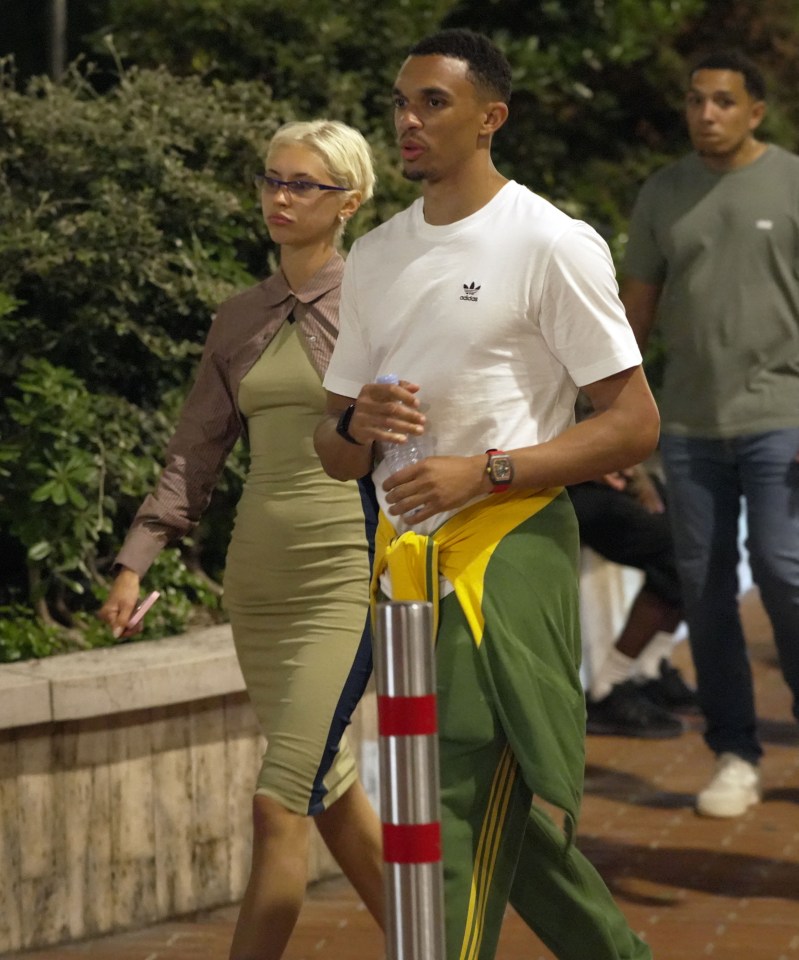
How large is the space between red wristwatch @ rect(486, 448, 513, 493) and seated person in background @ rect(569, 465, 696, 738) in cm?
380

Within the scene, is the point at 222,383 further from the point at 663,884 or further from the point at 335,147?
the point at 663,884

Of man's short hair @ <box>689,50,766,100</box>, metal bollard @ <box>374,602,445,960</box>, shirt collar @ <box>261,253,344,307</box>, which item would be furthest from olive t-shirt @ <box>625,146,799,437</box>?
metal bollard @ <box>374,602,445,960</box>

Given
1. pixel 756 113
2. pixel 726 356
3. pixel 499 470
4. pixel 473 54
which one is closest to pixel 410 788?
pixel 499 470

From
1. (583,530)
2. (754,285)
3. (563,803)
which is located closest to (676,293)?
(754,285)

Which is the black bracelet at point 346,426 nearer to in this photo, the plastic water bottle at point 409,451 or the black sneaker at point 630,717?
the plastic water bottle at point 409,451

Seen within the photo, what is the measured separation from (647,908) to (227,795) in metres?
1.13

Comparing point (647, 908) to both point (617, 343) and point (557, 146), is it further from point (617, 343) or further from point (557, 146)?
point (557, 146)

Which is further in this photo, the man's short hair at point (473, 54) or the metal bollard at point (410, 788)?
the man's short hair at point (473, 54)

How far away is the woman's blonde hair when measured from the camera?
4246mm

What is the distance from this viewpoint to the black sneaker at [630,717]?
7105 mm

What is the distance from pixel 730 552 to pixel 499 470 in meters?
2.68

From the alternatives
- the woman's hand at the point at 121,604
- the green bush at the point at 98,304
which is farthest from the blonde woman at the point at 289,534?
the green bush at the point at 98,304

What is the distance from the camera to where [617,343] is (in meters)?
3.35

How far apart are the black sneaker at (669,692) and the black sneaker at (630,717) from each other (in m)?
0.18
